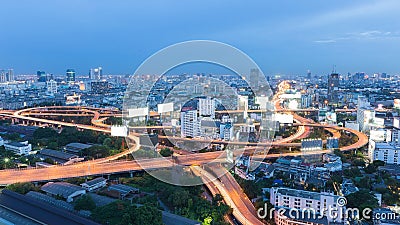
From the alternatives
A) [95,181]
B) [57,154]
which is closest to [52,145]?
[57,154]

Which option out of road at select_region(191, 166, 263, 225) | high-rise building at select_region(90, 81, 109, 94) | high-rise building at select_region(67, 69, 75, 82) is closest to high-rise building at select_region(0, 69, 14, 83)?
high-rise building at select_region(67, 69, 75, 82)

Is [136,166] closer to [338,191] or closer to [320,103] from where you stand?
[338,191]

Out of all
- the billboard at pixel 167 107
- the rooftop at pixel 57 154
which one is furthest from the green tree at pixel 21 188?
the billboard at pixel 167 107

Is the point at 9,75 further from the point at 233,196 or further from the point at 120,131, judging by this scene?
the point at 233,196

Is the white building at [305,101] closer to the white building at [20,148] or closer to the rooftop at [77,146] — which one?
the rooftop at [77,146]

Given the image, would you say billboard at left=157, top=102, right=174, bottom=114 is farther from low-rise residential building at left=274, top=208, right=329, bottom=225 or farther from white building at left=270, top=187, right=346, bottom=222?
low-rise residential building at left=274, top=208, right=329, bottom=225

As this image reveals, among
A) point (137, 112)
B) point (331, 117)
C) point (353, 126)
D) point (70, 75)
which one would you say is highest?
point (70, 75)

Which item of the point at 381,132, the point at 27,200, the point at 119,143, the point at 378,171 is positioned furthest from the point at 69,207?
the point at 381,132
